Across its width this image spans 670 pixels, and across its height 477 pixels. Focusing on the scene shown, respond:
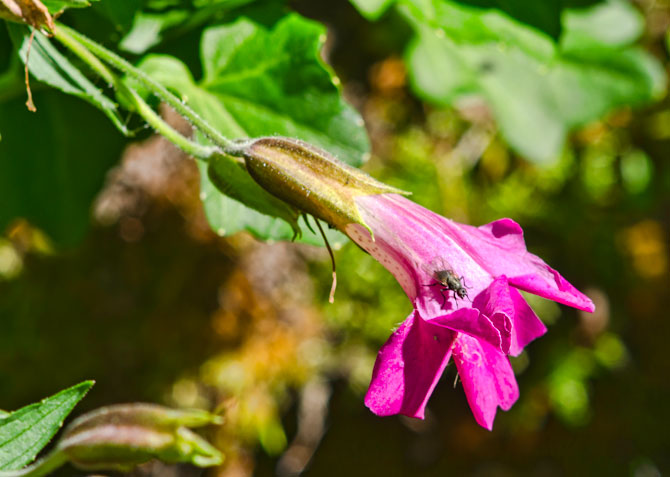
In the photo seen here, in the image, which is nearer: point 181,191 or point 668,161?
point 181,191

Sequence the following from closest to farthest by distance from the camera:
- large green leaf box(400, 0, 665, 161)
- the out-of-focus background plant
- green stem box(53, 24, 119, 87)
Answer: green stem box(53, 24, 119, 87), the out-of-focus background plant, large green leaf box(400, 0, 665, 161)

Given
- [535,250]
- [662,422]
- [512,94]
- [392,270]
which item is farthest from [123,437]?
[662,422]

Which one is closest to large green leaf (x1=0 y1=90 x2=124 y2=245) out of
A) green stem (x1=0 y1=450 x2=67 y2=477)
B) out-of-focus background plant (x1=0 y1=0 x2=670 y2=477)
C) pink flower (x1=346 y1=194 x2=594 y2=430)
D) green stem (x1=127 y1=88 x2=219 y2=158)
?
out-of-focus background plant (x1=0 y1=0 x2=670 y2=477)

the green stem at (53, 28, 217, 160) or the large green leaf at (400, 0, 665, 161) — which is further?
the large green leaf at (400, 0, 665, 161)

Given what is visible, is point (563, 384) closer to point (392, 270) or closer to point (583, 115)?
point (583, 115)

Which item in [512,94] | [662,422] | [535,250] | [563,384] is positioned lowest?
[662,422]

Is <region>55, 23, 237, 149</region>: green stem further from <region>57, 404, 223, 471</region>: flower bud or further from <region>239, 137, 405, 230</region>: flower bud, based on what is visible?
<region>57, 404, 223, 471</region>: flower bud

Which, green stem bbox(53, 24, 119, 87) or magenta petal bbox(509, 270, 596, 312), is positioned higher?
green stem bbox(53, 24, 119, 87)
